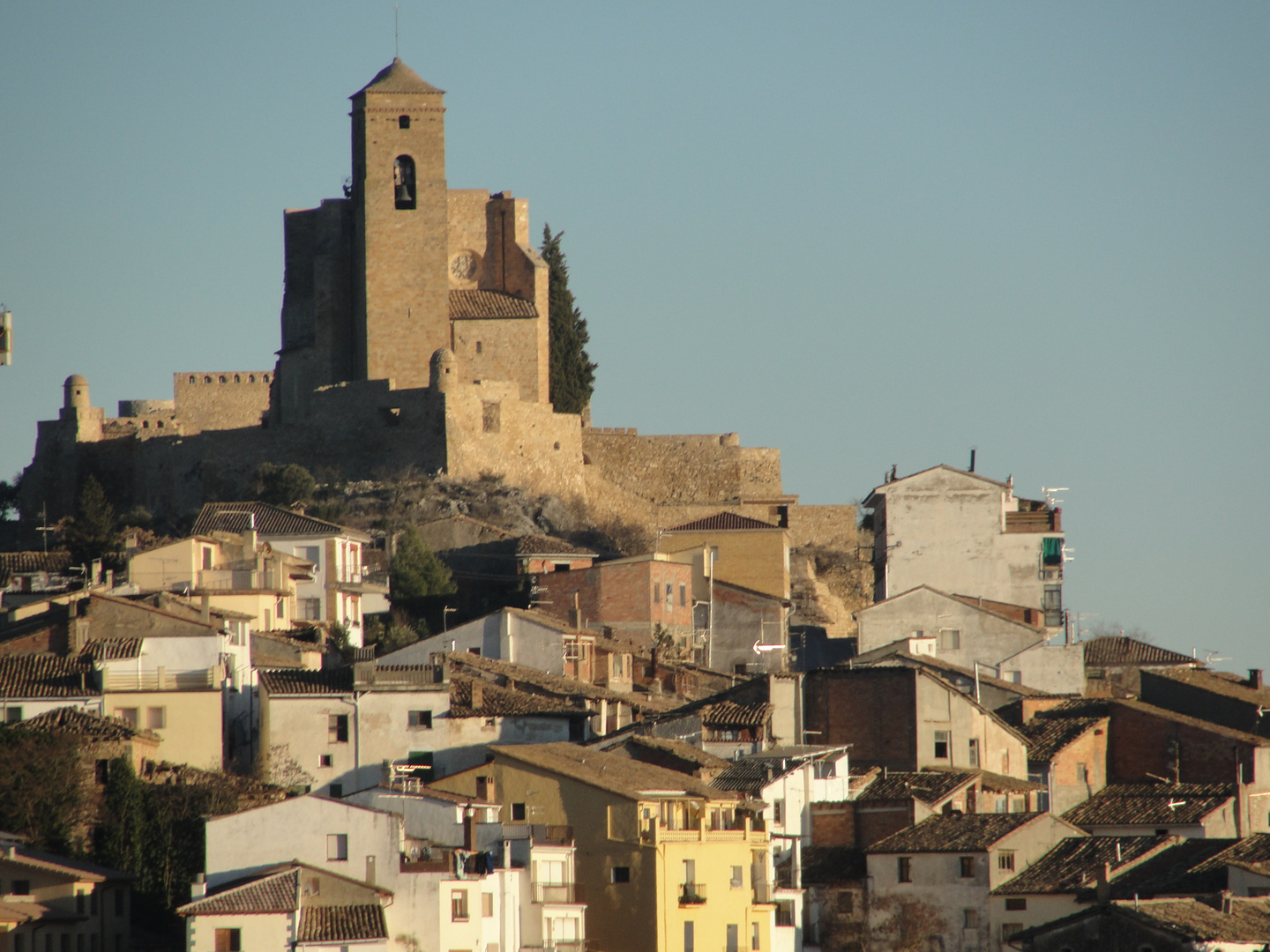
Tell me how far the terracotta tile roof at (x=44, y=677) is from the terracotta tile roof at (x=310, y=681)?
320cm

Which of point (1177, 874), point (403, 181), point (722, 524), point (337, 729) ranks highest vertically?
point (403, 181)

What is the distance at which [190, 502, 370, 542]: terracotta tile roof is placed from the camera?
66.1 m

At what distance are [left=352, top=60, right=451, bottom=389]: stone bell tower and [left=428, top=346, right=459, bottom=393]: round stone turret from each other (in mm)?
2414

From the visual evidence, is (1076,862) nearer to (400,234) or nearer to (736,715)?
(736,715)

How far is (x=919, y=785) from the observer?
46406 millimetres

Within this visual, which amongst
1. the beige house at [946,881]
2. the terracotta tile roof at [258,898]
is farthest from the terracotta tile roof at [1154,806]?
the terracotta tile roof at [258,898]

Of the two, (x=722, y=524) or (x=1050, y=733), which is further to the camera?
(x=722, y=524)

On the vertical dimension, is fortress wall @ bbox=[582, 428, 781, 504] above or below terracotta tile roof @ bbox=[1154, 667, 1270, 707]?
above

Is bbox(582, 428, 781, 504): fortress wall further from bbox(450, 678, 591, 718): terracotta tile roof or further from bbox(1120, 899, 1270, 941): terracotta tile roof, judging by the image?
bbox(1120, 899, 1270, 941): terracotta tile roof

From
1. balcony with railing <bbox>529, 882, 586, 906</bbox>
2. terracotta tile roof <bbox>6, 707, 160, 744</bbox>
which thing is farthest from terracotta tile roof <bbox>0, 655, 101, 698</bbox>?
balcony with railing <bbox>529, 882, 586, 906</bbox>

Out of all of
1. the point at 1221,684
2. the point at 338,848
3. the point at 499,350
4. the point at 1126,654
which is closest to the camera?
the point at 338,848

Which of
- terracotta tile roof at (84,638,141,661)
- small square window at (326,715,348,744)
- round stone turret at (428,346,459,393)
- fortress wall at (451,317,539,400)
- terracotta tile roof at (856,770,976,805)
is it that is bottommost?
terracotta tile roof at (856,770,976,805)

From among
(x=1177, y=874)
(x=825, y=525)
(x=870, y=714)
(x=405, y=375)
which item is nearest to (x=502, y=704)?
(x=870, y=714)

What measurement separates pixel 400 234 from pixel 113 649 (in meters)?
34.6
